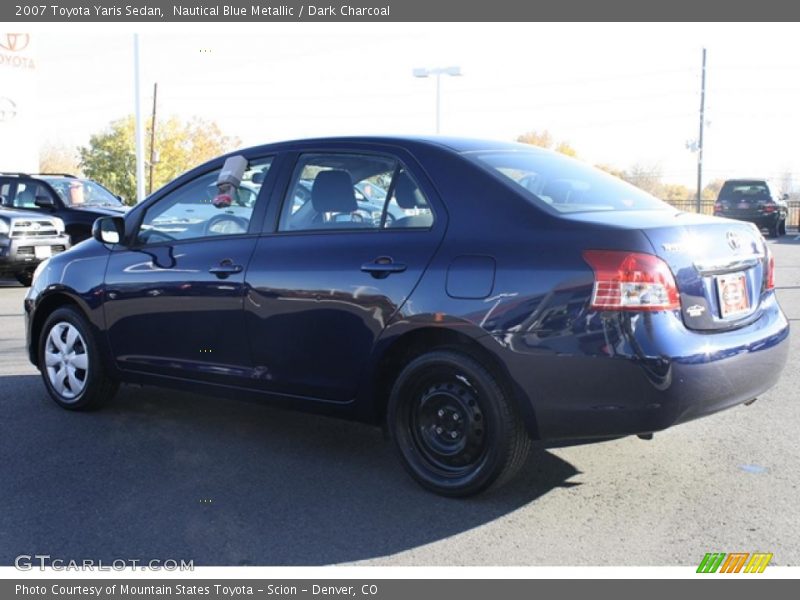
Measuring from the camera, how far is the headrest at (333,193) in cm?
470

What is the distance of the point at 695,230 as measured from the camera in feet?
13.2

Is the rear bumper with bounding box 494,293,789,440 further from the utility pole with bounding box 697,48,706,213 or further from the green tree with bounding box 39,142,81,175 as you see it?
the green tree with bounding box 39,142,81,175

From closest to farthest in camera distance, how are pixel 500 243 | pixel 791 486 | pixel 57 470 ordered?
1. pixel 500 243
2. pixel 791 486
3. pixel 57 470

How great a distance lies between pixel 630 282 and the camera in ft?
12.2

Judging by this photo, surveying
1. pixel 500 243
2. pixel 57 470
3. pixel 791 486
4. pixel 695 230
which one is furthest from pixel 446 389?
pixel 57 470

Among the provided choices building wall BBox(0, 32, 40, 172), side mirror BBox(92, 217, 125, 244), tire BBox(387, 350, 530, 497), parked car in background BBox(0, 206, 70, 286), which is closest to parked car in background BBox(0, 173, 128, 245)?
parked car in background BBox(0, 206, 70, 286)

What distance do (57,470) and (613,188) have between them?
3.33 metres

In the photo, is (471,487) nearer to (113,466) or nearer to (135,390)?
(113,466)

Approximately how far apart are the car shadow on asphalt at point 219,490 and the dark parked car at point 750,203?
2317 centimetres

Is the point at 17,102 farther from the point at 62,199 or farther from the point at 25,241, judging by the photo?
the point at 25,241

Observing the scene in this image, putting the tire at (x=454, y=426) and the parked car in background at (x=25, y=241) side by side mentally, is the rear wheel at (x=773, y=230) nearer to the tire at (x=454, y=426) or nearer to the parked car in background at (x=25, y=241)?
the parked car in background at (x=25, y=241)

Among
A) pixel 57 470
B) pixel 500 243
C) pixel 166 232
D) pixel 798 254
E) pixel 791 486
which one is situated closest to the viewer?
pixel 500 243

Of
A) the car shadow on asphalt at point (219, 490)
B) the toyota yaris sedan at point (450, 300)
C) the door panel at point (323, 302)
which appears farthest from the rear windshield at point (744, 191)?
the door panel at point (323, 302)

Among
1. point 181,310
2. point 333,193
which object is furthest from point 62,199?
point 333,193
